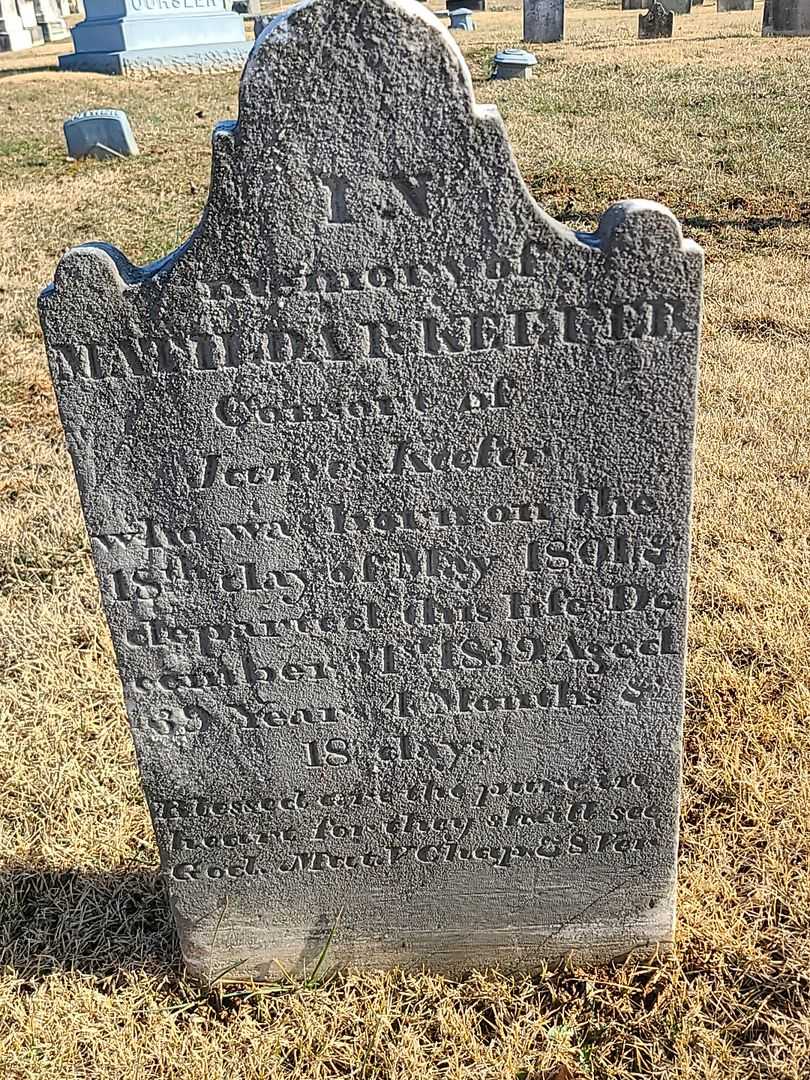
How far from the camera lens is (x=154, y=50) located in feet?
64.1

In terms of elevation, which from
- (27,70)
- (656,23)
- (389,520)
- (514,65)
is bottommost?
(27,70)

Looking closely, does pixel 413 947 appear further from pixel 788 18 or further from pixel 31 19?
pixel 31 19

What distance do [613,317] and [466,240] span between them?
0.32m

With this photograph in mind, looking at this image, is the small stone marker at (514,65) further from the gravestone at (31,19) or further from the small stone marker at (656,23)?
the gravestone at (31,19)

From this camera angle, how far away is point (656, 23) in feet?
64.4

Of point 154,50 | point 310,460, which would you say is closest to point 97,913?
point 310,460

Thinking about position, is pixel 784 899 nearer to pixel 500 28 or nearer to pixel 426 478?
pixel 426 478

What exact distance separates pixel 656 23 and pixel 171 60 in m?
9.49

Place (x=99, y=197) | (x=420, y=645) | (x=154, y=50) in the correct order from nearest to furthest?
(x=420, y=645) → (x=99, y=197) → (x=154, y=50)

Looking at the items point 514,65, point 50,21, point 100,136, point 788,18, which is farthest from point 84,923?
point 50,21

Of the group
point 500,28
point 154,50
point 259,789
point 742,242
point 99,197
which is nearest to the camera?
point 259,789

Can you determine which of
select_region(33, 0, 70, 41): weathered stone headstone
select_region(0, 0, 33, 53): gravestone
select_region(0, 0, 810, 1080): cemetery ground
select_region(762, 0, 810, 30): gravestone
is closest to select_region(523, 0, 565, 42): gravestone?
select_region(762, 0, 810, 30): gravestone

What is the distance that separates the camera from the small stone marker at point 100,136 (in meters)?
12.5

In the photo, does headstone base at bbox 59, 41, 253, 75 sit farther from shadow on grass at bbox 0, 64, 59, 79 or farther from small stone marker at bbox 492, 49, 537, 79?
small stone marker at bbox 492, 49, 537, 79
